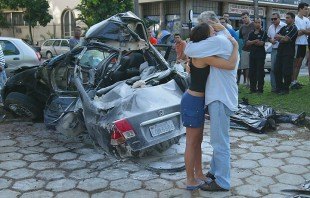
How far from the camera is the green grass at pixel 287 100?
298 inches

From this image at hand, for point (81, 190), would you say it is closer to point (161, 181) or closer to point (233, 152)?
point (161, 181)

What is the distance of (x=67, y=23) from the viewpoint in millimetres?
33406

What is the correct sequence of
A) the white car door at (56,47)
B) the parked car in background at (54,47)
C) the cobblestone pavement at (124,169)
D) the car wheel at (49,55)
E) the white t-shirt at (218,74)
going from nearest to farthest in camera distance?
the white t-shirt at (218,74), the cobblestone pavement at (124,169), the parked car in background at (54,47), the white car door at (56,47), the car wheel at (49,55)

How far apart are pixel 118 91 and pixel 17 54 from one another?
21.6 ft

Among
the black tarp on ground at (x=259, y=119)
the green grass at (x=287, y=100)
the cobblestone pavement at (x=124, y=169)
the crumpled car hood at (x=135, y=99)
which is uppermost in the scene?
the crumpled car hood at (x=135, y=99)

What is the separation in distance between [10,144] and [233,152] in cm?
336

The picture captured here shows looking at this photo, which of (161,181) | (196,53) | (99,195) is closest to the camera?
(196,53)

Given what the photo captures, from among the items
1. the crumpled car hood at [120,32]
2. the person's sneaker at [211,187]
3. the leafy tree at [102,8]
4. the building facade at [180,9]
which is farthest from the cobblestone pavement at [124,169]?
the building facade at [180,9]

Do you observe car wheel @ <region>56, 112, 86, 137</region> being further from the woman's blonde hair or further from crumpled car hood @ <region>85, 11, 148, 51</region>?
the woman's blonde hair

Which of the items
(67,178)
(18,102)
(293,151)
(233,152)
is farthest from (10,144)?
(293,151)

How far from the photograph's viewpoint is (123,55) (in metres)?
5.85

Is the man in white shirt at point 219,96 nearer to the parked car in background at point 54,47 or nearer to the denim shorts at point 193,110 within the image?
the denim shorts at point 193,110

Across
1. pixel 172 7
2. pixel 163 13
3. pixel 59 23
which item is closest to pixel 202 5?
pixel 172 7

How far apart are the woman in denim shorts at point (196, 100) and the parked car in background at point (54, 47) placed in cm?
2078
